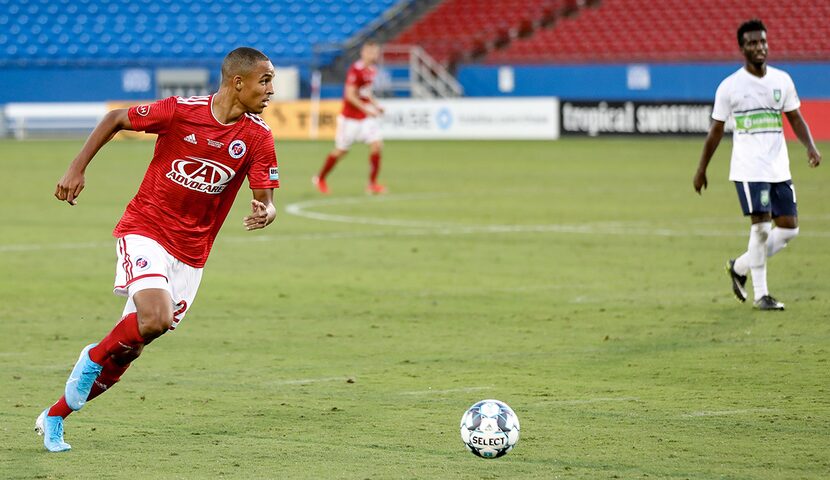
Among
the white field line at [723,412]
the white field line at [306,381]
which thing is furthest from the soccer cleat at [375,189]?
the white field line at [723,412]

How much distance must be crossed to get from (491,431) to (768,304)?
5075mm

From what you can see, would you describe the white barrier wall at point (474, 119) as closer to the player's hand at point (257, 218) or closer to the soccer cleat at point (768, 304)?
the soccer cleat at point (768, 304)

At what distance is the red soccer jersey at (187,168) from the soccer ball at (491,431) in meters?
1.55

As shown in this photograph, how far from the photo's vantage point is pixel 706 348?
888 cm

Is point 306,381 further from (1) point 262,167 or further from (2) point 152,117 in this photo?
(2) point 152,117

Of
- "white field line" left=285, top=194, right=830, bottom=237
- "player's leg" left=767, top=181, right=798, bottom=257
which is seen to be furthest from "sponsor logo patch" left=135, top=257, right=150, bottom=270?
"white field line" left=285, top=194, right=830, bottom=237

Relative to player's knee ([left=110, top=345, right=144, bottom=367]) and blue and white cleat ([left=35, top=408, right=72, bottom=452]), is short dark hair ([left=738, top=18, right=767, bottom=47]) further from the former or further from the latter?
blue and white cleat ([left=35, top=408, right=72, bottom=452])

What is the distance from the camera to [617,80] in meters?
36.8

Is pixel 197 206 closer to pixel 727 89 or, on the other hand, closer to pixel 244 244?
pixel 727 89

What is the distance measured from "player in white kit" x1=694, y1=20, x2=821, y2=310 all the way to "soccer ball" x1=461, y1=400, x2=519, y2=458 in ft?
16.4

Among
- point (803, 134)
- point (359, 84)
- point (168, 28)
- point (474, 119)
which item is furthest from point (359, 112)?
point (168, 28)

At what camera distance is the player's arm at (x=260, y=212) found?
20.9 feet

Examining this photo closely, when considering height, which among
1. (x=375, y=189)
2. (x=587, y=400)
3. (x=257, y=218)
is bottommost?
(x=375, y=189)

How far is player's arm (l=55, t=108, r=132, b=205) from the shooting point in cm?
621
